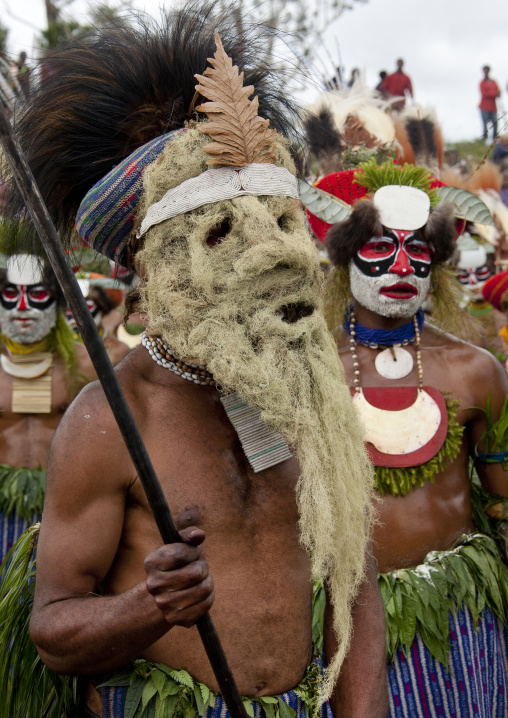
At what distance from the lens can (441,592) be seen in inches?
138

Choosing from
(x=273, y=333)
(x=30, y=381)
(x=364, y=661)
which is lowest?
(x=30, y=381)

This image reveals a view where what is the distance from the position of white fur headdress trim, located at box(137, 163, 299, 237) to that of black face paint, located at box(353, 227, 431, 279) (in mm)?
2043

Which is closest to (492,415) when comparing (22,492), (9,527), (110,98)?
(110,98)

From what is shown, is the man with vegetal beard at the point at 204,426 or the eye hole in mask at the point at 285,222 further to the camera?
the eye hole in mask at the point at 285,222

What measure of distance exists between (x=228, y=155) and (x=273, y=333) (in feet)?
1.56

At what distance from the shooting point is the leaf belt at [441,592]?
11.3ft

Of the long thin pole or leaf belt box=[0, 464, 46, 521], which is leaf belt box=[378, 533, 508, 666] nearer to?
the long thin pole

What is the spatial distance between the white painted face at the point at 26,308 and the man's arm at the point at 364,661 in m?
4.15

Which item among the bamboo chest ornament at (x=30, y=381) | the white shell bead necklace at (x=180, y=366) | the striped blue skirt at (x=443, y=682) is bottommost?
the striped blue skirt at (x=443, y=682)

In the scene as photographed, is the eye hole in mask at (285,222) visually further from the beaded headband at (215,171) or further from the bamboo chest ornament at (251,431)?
the bamboo chest ornament at (251,431)

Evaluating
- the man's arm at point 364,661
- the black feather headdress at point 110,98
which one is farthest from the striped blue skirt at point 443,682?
the black feather headdress at point 110,98

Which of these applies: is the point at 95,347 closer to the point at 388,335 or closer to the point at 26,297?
the point at 388,335

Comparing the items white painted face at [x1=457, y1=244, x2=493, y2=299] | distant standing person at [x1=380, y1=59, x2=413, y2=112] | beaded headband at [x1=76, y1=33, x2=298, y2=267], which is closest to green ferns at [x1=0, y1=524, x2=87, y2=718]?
beaded headband at [x1=76, y1=33, x2=298, y2=267]

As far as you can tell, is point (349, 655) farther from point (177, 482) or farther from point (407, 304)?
point (407, 304)
